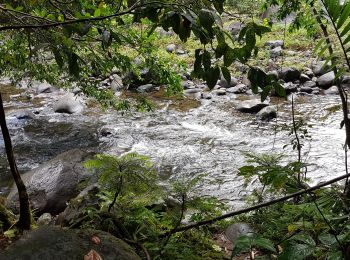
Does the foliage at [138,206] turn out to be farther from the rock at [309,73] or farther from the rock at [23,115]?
the rock at [309,73]

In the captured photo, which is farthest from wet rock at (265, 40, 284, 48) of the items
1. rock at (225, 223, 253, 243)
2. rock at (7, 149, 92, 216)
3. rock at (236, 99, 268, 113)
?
rock at (225, 223, 253, 243)

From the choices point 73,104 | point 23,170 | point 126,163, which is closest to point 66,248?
point 126,163

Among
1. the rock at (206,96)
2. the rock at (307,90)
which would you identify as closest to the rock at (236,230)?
the rock at (206,96)

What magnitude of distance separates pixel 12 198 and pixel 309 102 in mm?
8686

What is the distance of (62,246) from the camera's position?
2.29 m

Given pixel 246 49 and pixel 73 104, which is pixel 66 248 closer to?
pixel 246 49

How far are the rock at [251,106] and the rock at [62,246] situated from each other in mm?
8494

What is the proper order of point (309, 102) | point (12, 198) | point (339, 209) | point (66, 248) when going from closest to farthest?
point (66, 248) → point (339, 209) → point (12, 198) → point (309, 102)

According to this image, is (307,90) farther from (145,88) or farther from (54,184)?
(54,184)

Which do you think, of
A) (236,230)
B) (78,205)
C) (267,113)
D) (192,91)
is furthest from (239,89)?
(78,205)

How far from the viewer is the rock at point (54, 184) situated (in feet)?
17.8

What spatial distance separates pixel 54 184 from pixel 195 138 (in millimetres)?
4109

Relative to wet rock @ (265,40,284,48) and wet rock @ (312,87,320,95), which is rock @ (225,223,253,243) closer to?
wet rock @ (312,87,320,95)

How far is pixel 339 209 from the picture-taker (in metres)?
2.50
